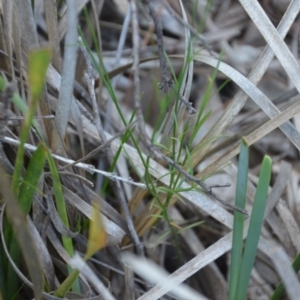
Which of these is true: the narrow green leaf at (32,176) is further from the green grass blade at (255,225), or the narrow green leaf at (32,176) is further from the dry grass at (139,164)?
the green grass blade at (255,225)

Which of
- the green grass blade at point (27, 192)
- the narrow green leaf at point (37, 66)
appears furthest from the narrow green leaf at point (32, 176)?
the narrow green leaf at point (37, 66)

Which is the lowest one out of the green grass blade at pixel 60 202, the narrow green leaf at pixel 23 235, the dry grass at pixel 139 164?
the narrow green leaf at pixel 23 235

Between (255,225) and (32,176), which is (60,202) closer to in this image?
(32,176)

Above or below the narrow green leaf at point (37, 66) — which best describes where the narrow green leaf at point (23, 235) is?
below

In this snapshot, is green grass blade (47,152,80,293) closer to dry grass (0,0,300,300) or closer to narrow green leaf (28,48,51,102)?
dry grass (0,0,300,300)

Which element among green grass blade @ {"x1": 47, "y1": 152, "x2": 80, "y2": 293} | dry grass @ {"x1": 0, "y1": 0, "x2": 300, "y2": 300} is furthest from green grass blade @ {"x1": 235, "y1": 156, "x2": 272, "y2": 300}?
green grass blade @ {"x1": 47, "y1": 152, "x2": 80, "y2": 293}

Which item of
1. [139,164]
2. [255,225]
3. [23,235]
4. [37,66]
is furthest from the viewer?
[139,164]

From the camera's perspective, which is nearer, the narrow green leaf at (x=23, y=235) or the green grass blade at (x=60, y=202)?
the narrow green leaf at (x=23, y=235)

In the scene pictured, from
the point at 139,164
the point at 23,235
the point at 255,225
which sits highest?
the point at 139,164

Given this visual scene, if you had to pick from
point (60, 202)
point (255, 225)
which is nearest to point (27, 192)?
point (60, 202)
